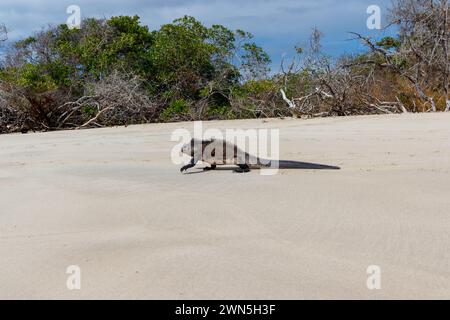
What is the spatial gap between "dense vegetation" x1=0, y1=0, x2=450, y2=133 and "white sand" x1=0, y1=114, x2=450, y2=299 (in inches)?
241

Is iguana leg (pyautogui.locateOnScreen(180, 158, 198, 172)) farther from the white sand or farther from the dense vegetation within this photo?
the dense vegetation

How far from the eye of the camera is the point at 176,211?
409cm

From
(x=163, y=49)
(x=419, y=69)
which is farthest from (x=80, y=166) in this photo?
(x=163, y=49)

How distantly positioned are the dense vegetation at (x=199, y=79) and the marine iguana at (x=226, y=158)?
660 centimetres

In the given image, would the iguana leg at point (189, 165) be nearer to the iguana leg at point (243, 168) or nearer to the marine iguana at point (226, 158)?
the marine iguana at point (226, 158)

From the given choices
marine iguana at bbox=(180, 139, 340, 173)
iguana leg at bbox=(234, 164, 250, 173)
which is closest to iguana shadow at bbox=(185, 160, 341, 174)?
marine iguana at bbox=(180, 139, 340, 173)

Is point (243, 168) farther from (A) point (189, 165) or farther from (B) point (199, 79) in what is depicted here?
(B) point (199, 79)

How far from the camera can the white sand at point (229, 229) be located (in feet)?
8.53

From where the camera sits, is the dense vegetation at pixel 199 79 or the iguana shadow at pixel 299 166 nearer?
the iguana shadow at pixel 299 166

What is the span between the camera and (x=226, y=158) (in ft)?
20.7

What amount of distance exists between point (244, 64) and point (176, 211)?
1389 cm

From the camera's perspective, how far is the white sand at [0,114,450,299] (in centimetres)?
260

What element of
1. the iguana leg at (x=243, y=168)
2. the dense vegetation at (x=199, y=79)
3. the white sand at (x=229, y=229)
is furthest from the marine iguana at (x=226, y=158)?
the dense vegetation at (x=199, y=79)

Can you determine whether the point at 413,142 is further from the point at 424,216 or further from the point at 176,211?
the point at 176,211
